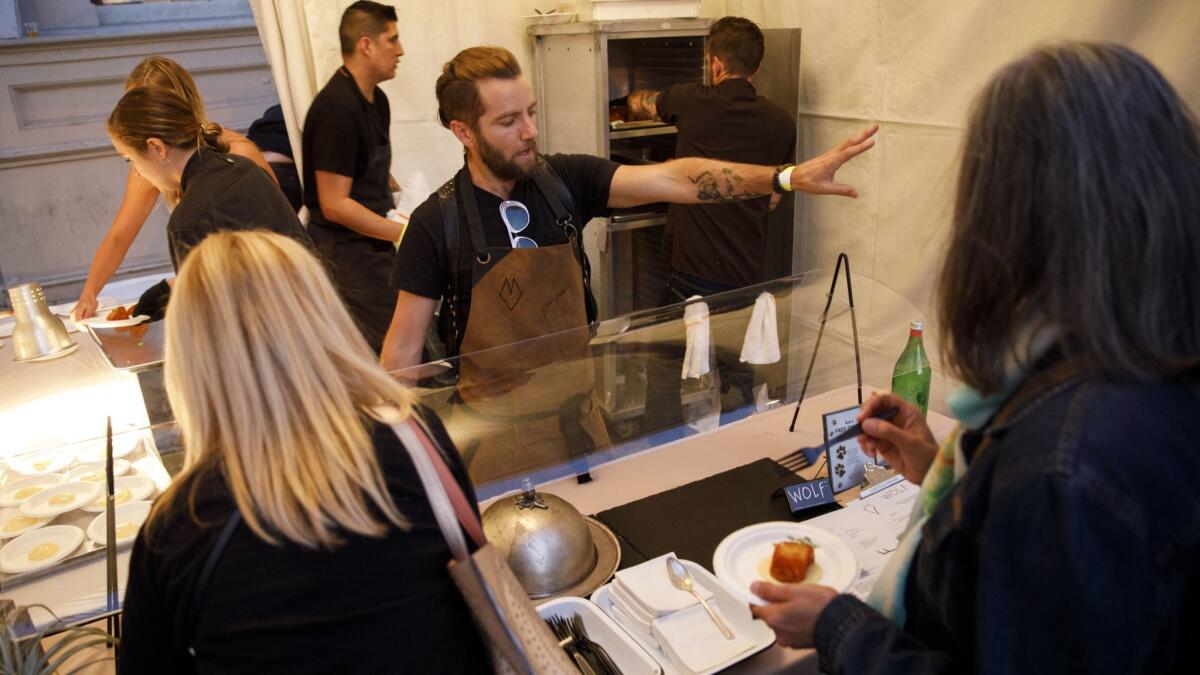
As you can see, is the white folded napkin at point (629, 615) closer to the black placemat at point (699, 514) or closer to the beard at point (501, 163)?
the black placemat at point (699, 514)

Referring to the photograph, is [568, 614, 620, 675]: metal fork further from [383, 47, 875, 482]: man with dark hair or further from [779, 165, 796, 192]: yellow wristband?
[779, 165, 796, 192]: yellow wristband

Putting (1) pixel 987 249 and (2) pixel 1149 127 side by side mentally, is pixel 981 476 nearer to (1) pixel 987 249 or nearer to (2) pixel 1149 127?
(1) pixel 987 249

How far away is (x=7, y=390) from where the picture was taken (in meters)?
2.70

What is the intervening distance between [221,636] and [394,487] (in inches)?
11.5

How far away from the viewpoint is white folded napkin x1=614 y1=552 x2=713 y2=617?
152 centimetres

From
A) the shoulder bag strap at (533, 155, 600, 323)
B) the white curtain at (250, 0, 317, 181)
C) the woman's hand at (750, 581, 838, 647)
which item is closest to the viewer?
the woman's hand at (750, 581, 838, 647)

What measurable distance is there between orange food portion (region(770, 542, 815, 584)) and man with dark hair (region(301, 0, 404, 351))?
2.08 m

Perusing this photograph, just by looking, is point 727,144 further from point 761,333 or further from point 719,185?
point 761,333

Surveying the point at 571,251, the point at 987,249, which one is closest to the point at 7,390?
the point at 571,251

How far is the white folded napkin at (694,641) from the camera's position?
142 cm

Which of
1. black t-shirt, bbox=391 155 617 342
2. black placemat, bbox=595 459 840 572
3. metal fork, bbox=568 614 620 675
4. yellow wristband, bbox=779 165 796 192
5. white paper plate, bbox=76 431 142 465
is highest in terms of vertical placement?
yellow wristband, bbox=779 165 796 192

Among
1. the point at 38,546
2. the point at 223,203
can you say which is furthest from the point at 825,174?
the point at 38,546

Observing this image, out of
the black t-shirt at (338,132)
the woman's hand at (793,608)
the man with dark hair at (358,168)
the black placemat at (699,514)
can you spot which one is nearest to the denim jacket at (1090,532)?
the woman's hand at (793,608)

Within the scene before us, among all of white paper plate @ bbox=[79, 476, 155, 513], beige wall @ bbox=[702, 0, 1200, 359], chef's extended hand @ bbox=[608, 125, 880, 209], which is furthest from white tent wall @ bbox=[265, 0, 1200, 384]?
white paper plate @ bbox=[79, 476, 155, 513]
